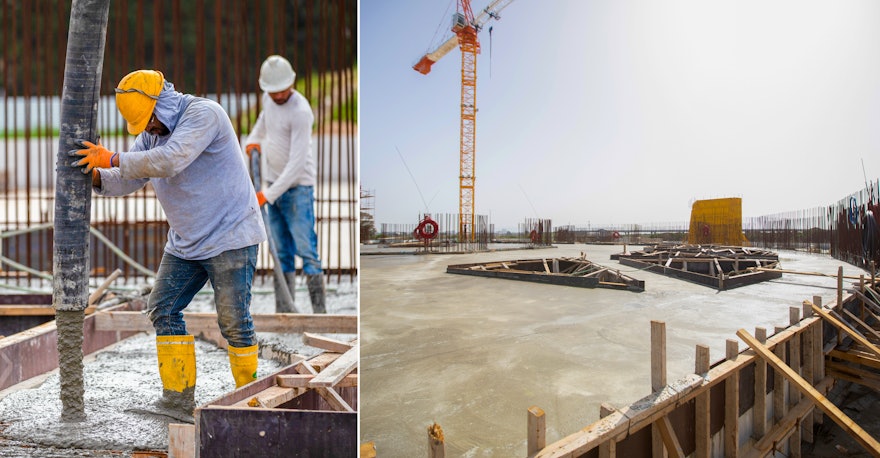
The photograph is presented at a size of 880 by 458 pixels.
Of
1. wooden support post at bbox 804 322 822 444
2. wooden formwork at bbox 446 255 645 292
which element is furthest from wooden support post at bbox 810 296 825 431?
wooden formwork at bbox 446 255 645 292

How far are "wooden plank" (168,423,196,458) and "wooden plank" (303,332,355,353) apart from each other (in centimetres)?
86

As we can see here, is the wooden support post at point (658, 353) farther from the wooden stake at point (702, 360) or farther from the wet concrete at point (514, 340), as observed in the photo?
the wet concrete at point (514, 340)

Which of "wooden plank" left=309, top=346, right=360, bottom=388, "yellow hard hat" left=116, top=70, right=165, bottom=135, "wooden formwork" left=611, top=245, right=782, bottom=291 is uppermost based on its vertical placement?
"yellow hard hat" left=116, top=70, right=165, bottom=135

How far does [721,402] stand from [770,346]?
1.48 ft

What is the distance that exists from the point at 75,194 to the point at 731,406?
9.51ft

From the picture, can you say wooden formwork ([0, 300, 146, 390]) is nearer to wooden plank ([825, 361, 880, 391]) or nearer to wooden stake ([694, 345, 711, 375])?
wooden stake ([694, 345, 711, 375])

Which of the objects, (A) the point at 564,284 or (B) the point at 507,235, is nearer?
(B) the point at 507,235

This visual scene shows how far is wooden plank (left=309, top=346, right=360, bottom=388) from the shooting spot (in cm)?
152

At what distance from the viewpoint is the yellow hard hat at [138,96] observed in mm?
1126

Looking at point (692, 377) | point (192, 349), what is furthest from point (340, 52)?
point (692, 377)

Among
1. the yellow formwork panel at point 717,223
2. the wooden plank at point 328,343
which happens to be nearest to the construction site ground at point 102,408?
the wooden plank at point 328,343

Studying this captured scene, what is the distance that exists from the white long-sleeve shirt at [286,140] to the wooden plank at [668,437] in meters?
2.26

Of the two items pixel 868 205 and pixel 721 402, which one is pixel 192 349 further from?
pixel 868 205

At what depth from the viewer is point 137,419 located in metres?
1.32
